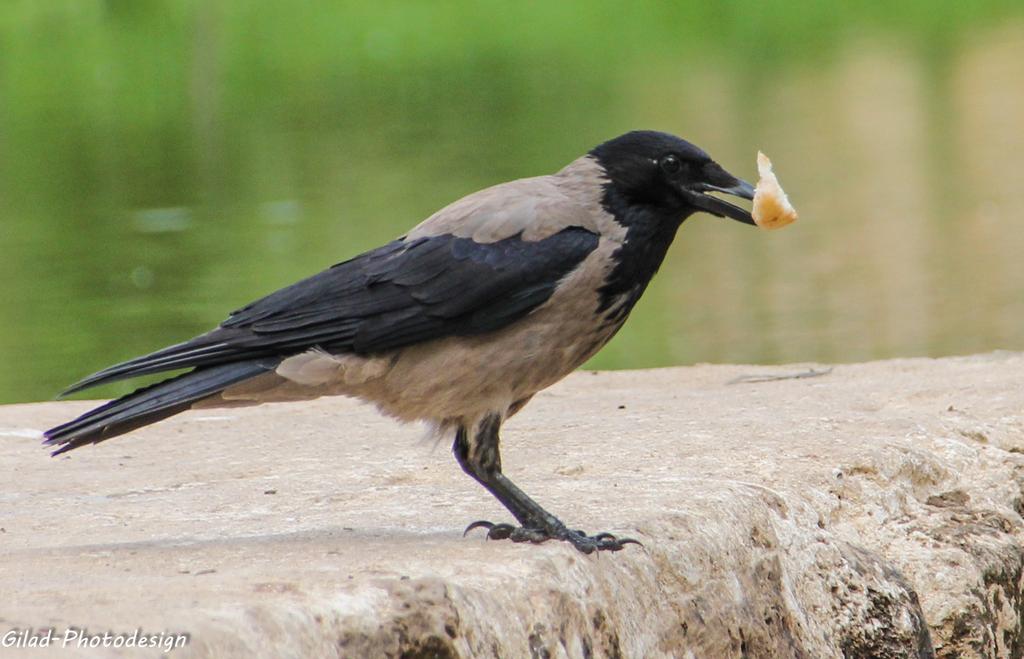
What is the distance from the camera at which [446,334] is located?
4.91 m

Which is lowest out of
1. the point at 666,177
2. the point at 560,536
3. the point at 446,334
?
the point at 560,536

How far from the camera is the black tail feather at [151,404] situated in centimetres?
479

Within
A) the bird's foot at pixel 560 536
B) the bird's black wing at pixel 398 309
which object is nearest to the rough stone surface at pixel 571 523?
the bird's foot at pixel 560 536

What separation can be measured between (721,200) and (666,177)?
186 mm

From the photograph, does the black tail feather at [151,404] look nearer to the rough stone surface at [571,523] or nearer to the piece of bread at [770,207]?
the rough stone surface at [571,523]

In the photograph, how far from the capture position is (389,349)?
4918 millimetres

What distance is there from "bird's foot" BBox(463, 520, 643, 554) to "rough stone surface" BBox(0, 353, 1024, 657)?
0.04m

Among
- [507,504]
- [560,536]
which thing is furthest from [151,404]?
[560,536]

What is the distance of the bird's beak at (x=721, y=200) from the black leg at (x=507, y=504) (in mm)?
880

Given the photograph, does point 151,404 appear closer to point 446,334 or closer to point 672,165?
point 446,334

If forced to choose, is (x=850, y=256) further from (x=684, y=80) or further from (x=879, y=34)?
(x=879, y=34)

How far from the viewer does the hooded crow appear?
4855mm

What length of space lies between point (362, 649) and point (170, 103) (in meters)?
22.2

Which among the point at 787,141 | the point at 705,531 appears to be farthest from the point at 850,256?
the point at 705,531
